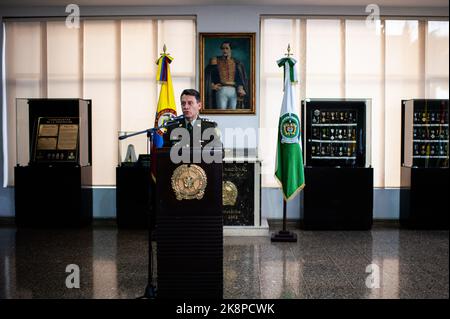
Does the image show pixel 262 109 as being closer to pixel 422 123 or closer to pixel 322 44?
pixel 322 44

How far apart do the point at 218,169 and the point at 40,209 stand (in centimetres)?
412

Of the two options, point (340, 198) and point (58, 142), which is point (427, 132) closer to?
point (340, 198)

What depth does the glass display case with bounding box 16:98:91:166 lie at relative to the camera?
6.37 metres

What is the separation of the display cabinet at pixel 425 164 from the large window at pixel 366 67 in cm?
31

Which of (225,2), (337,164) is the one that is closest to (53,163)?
(225,2)

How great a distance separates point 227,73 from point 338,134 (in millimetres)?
1774

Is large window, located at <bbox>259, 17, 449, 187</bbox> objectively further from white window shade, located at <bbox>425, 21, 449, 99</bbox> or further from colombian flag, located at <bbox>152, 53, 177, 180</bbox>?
colombian flag, located at <bbox>152, 53, 177, 180</bbox>

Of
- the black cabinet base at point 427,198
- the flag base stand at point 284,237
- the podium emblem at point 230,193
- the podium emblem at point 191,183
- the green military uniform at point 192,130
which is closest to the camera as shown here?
the podium emblem at point 191,183

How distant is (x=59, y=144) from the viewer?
6387mm

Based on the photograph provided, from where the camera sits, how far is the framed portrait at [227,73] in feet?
21.6

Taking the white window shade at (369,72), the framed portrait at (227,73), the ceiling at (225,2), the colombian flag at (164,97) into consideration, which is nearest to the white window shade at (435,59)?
the ceiling at (225,2)

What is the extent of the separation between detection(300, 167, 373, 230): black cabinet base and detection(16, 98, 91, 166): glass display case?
3.16 m

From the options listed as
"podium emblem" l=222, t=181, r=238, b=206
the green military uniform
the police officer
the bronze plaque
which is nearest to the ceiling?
the bronze plaque

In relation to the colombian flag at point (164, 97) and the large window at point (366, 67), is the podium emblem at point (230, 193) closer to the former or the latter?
the large window at point (366, 67)
